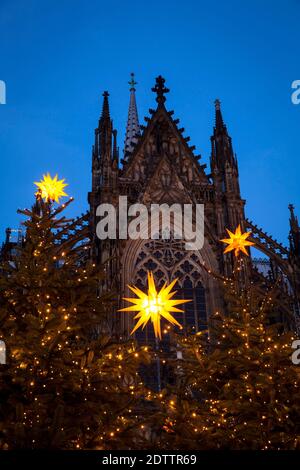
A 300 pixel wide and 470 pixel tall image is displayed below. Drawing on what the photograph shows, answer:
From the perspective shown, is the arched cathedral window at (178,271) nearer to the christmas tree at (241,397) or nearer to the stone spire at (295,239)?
the stone spire at (295,239)

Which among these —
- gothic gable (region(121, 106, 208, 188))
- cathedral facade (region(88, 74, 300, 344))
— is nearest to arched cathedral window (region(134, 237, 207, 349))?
cathedral facade (region(88, 74, 300, 344))

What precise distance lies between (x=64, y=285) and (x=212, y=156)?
1291 cm

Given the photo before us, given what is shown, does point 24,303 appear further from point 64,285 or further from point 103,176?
point 103,176

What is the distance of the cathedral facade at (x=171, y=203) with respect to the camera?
58.2 feet

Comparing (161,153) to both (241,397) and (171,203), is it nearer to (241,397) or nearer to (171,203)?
(171,203)

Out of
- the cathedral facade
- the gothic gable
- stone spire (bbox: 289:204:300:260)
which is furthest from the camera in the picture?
the gothic gable

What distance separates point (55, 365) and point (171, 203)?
12306 mm

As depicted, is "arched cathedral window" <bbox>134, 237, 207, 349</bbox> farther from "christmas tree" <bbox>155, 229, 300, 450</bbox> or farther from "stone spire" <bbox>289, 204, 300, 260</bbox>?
"christmas tree" <bbox>155, 229, 300, 450</bbox>

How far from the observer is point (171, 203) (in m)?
19.8

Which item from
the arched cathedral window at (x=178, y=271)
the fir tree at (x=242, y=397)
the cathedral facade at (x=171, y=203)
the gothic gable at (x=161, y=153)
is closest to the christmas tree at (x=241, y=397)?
the fir tree at (x=242, y=397)

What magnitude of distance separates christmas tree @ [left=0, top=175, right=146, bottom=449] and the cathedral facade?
6.89m

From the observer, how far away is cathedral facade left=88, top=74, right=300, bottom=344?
17.8 m

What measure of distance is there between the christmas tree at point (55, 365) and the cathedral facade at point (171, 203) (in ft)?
22.6

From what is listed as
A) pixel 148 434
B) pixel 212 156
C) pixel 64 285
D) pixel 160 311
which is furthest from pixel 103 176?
pixel 160 311
